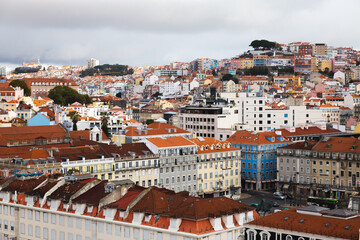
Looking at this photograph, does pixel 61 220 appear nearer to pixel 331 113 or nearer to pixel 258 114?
pixel 258 114

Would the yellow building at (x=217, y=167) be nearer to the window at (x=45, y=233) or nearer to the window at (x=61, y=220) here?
the window at (x=45, y=233)

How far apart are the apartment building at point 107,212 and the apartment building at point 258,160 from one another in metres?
45.8

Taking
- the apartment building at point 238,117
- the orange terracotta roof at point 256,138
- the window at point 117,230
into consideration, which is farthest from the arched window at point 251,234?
the apartment building at point 238,117

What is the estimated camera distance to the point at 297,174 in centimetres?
9338

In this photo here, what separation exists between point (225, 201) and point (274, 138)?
56.3 m

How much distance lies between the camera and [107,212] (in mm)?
46688

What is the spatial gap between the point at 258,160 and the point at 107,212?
2103 inches

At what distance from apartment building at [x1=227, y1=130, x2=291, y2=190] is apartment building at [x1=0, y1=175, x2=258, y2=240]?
45.8 m

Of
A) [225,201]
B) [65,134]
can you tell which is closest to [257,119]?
[65,134]

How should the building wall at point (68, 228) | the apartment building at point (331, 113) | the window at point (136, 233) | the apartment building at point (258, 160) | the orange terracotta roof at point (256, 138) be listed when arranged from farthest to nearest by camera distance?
1. the apartment building at point (331, 113)
2. the orange terracotta roof at point (256, 138)
3. the apartment building at point (258, 160)
4. the window at point (136, 233)
5. the building wall at point (68, 228)

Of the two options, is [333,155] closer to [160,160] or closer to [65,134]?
[160,160]

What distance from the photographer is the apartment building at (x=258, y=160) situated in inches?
3846

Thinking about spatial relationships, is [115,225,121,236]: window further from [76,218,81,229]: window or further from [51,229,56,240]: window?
[51,229,56,240]: window

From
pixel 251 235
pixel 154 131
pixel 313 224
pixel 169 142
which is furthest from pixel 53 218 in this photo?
pixel 154 131
